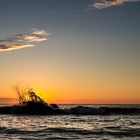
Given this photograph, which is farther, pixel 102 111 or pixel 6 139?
pixel 102 111

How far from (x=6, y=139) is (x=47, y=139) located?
4466 millimetres

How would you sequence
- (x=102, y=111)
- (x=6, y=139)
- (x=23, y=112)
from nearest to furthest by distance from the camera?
1. (x=6, y=139)
2. (x=23, y=112)
3. (x=102, y=111)

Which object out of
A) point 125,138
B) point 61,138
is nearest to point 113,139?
point 125,138

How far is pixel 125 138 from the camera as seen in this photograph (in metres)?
41.1

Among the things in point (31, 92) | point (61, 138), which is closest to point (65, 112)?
point (31, 92)

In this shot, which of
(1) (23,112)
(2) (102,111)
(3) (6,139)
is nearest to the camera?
(3) (6,139)

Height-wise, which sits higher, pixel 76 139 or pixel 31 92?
pixel 31 92

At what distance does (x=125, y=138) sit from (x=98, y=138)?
3.02 meters

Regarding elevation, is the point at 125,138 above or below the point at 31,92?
below

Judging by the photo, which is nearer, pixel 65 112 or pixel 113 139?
pixel 113 139

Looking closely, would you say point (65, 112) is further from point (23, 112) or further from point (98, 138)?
point (98, 138)

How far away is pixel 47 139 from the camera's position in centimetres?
4062

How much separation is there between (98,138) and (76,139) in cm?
268

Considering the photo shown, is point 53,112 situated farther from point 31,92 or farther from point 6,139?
point 6,139
